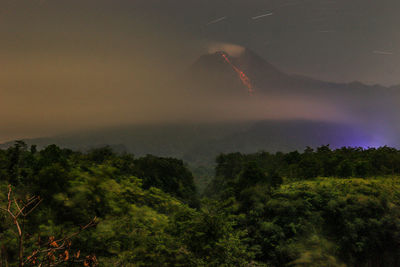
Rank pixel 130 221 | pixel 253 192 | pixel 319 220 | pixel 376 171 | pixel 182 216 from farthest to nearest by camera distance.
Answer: pixel 376 171 → pixel 253 192 → pixel 319 220 → pixel 182 216 → pixel 130 221

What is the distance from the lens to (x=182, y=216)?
26.0 feet

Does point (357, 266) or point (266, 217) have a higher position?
point (266, 217)

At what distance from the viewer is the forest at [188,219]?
19.9 ft

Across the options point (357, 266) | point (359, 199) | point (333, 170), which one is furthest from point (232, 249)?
point (333, 170)

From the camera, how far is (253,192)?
1529 centimetres

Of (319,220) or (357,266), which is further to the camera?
(319,220)

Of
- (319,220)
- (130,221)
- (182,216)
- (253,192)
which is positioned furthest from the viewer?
(253,192)

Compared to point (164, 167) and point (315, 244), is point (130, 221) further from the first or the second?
point (164, 167)

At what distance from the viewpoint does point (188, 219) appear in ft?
26.1

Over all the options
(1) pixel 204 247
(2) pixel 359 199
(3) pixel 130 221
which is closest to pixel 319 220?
(2) pixel 359 199

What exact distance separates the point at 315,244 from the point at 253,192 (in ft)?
17.1

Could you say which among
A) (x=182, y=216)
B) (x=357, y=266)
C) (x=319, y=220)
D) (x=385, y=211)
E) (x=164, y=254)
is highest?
(x=182, y=216)

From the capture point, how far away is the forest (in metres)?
6.08

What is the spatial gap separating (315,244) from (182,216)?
697cm
